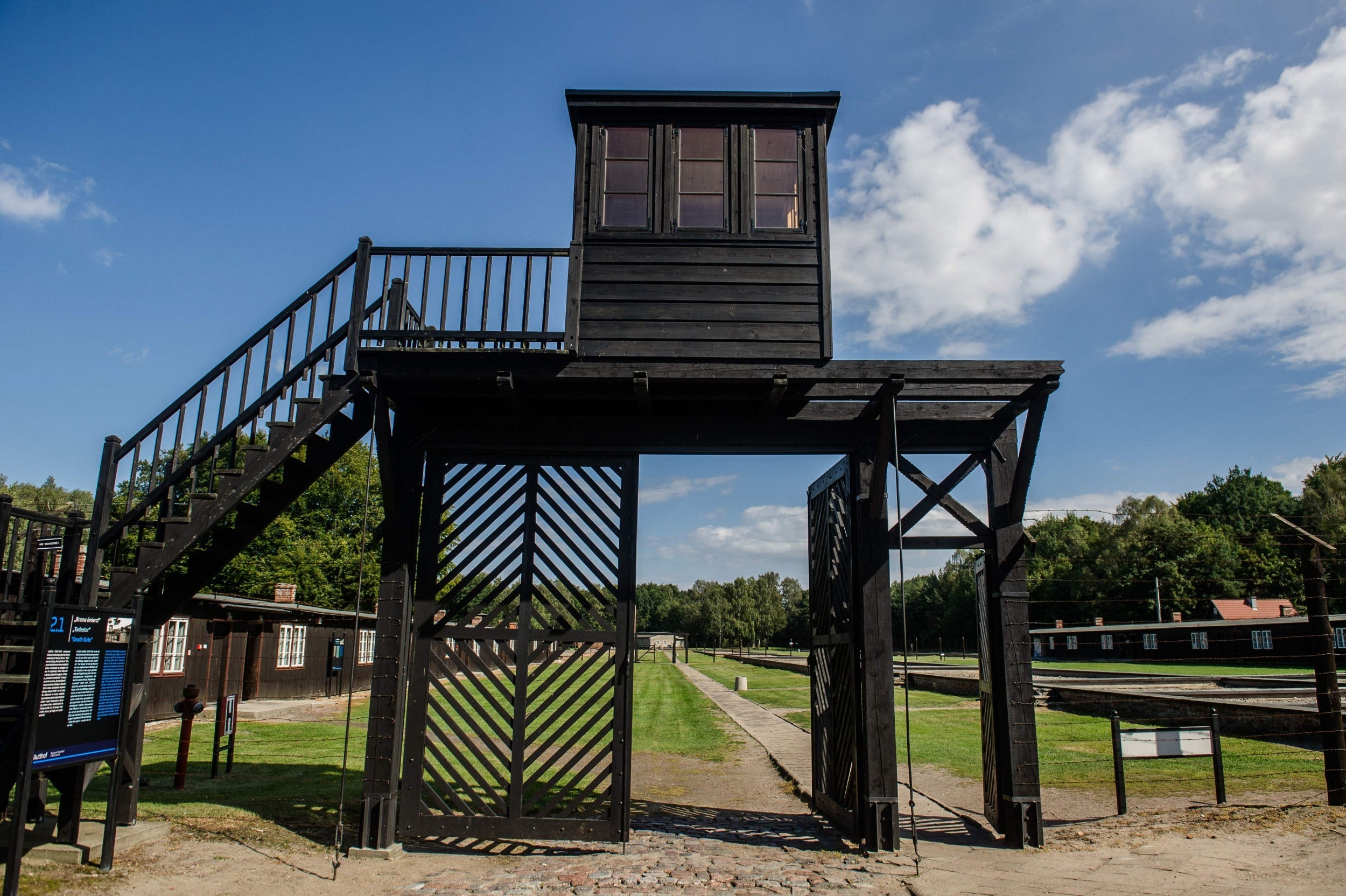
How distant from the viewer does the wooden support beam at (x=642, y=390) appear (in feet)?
23.7

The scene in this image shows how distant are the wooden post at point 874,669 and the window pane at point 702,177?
3.03 m

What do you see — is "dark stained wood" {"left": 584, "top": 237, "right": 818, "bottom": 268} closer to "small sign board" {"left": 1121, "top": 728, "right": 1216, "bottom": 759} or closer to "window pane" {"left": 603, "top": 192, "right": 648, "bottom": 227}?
"window pane" {"left": 603, "top": 192, "right": 648, "bottom": 227}

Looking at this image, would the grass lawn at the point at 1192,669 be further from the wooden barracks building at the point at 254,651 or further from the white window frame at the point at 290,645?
the white window frame at the point at 290,645

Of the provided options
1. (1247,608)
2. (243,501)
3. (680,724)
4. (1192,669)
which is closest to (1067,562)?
(1247,608)

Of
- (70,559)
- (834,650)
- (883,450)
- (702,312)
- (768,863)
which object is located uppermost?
(702,312)

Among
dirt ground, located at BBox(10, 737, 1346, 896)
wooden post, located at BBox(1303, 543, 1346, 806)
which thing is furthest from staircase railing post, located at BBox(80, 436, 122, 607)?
wooden post, located at BBox(1303, 543, 1346, 806)

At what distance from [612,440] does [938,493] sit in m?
3.24

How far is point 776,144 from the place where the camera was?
8352 millimetres

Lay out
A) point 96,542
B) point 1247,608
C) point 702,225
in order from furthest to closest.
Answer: point 1247,608, point 702,225, point 96,542

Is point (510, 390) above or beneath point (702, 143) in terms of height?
beneath

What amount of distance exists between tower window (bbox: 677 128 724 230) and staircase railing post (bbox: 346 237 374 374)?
296 centimetres

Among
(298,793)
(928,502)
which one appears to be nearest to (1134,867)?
(928,502)

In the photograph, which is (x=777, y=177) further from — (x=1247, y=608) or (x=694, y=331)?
(x=1247, y=608)

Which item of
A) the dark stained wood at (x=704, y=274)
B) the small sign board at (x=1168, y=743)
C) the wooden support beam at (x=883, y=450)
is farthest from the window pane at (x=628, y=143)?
the small sign board at (x=1168, y=743)
